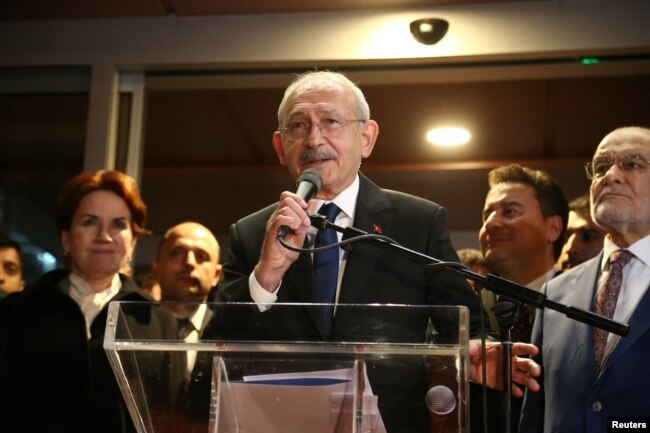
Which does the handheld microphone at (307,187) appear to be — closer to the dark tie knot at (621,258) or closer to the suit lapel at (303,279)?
the suit lapel at (303,279)

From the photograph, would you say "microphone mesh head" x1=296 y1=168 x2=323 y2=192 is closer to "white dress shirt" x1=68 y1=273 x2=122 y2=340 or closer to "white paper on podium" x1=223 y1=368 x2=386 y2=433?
"white paper on podium" x1=223 y1=368 x2=386 y2=433

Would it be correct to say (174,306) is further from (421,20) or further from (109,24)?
(109,24)

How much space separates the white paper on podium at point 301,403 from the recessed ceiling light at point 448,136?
4.09 meters

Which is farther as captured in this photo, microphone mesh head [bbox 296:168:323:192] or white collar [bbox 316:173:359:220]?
white collar [bbox 316:173:359:220]

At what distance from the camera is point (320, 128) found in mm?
2432

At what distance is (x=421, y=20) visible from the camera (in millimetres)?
4242

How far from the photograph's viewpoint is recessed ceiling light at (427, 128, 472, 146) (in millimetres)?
5441

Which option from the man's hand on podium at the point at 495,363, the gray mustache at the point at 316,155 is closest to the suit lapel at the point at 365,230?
the gray mustache at the point at 316,155

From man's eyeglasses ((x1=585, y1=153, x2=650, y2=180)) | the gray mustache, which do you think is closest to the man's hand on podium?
the gray mustache

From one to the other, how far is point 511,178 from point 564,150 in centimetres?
187

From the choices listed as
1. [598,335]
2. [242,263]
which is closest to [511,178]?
[598,335]

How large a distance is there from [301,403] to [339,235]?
901mm

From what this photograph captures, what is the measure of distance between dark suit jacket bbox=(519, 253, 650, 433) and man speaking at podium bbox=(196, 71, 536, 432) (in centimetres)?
44

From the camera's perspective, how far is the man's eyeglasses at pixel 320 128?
243cm
